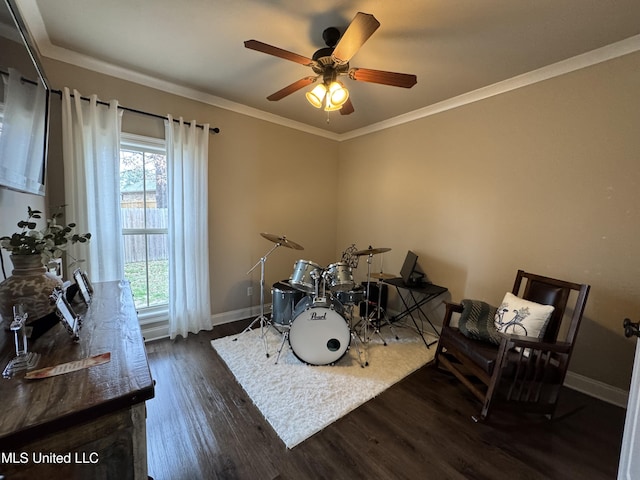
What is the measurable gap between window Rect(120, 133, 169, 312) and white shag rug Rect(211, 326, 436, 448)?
0.92 m

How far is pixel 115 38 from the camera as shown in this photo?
6.35 feet

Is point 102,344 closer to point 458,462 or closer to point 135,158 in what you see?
point 458,462

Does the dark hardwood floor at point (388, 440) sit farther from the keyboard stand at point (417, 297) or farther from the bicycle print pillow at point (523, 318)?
the keyboard stand at point (417, 297)

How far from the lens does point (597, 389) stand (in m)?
2.04

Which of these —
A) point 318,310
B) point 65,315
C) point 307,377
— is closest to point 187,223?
point 318,310

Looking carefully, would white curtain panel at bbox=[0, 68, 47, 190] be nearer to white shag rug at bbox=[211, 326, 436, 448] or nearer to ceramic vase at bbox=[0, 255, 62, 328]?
ceramic vase at bbox=[0, 255, 62, 328]

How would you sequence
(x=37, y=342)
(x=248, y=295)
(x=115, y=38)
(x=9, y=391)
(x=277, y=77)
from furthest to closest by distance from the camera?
(x=248, y=295) < (x=277, y=77) < (x=115, y=38) < (x=37, y=342) < (x=9, y=391)

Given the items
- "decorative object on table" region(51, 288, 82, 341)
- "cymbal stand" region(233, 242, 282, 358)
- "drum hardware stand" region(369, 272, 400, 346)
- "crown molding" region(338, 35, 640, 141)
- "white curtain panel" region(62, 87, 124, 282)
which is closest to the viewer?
"decorative object on table" region(51, 288, 82, 341)

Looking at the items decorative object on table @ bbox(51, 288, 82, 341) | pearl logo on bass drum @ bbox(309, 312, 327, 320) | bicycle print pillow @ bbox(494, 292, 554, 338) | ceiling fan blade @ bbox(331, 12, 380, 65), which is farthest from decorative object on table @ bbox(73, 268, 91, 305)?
bicycle print pillow @ bbox(494, 292, 554, 338)

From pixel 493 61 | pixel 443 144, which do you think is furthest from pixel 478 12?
pixel 443 144

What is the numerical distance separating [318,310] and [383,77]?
1.78 meters

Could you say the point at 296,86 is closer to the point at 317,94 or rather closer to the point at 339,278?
the point at 317,94

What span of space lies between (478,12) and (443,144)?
141cm

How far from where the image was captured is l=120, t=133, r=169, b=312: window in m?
2.54
